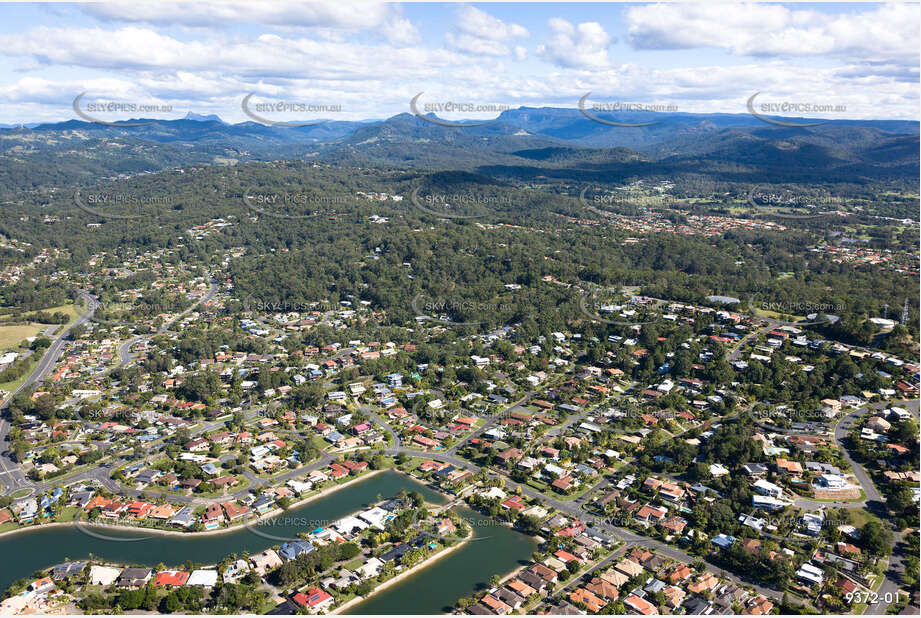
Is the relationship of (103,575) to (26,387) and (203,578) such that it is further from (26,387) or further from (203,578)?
(26,387)

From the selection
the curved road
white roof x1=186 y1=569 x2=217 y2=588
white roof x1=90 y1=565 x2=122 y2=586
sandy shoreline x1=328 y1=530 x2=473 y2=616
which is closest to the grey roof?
white roof x1=90 y1=565 x2=122 y2=586

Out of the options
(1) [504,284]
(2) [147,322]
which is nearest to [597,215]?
(1) [504,284]

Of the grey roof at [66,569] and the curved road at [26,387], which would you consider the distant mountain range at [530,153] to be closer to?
the curved road at [26,387]

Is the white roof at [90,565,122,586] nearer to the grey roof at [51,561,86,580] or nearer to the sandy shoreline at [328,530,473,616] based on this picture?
the grey roof at [51,561,86,580]

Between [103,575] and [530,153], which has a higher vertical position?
[530,153]

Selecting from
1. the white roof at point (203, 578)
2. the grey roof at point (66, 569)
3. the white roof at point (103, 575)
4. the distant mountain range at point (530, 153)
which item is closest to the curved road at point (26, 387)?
the grey roof at point (66, 569)

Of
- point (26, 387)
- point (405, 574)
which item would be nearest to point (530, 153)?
point (26, 387)

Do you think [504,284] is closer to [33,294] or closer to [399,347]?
[399,347]

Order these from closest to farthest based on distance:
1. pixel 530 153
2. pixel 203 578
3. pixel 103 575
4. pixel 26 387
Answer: pixel 203 578 < pixel 103 575 < pixel 26 387 < pixel 530 153
